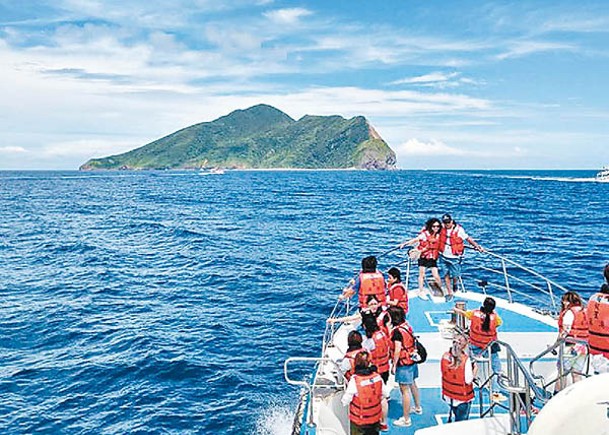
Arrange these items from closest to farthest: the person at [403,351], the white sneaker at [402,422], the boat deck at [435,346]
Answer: the person at [403,351]
the white sneaker at [402,422]
the boat deck at [435,346]

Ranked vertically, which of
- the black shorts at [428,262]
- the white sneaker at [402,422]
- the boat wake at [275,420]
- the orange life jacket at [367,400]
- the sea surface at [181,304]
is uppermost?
the black shorts at [428,262]

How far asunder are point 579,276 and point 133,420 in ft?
88.3

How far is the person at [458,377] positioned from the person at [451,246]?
21.4ft

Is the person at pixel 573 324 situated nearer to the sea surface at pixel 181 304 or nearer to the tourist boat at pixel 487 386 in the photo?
the tourist boat at pixel 487 386

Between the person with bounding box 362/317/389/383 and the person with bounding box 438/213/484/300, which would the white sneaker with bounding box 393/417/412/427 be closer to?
the person with bounding box 362/317/389/383

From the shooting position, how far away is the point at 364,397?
27.0ft

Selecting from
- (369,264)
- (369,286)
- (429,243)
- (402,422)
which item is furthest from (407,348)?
(429,243)

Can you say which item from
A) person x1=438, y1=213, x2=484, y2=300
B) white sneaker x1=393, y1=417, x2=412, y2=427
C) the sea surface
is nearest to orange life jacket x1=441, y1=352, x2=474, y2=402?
white sneaker x1=393, y1=417, x2=412, y2=427

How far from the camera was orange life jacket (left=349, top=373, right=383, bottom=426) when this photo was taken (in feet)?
26.9

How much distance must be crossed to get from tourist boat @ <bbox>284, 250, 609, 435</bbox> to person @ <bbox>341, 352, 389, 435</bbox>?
0.70 metres

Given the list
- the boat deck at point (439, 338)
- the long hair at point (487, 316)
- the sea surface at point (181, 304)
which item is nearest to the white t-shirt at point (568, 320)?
the long hair at point (487, 316)

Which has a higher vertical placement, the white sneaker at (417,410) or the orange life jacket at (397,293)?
the orange life jacket at (397,293)

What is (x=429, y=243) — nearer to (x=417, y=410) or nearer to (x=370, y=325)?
(x=417, y=410)

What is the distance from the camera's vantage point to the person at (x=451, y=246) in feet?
49.3
